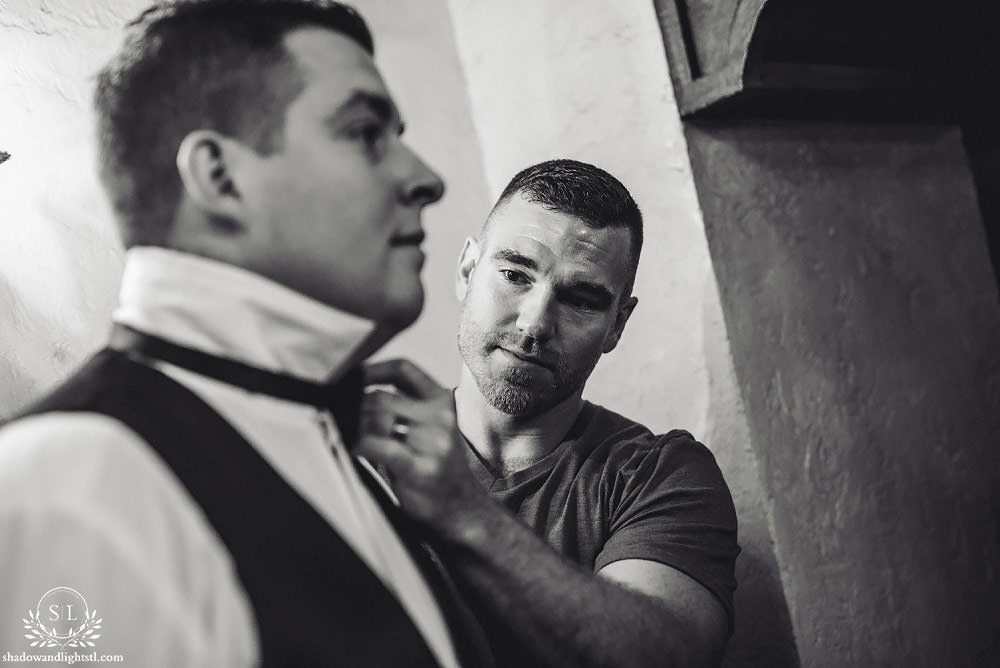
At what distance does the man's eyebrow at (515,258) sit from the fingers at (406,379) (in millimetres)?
686

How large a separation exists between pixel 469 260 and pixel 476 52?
881 millimetres

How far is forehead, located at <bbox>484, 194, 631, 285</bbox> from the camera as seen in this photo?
1.52 metres

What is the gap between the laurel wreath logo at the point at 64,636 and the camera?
1.63ft

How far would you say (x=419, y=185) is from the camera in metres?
0.75

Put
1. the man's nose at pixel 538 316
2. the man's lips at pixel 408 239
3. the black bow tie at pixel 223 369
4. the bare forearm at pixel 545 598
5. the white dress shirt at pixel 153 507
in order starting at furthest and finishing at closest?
the man's nose at pixel 538 316 < the bare forearm at pixel 545 598 < the man's lips at pixel 408 239 < the black bow tie at pixel 223 369 < the white dress shirt at pixel 153 507

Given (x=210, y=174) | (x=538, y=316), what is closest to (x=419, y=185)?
(x=210, y=174)

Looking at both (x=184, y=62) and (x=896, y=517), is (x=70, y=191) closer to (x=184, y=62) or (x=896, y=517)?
(x=184, y=62)

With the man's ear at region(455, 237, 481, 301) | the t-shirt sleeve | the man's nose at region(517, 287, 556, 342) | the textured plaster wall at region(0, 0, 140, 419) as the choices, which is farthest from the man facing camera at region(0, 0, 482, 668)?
the textured plaster wall at region(0, 0, 140, 419)

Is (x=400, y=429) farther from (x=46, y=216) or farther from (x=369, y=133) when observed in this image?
(x=46, y=216)

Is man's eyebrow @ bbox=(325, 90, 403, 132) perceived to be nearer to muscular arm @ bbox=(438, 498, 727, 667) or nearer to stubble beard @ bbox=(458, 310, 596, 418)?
muscular arm @ bbox=(438, 498, 727, 667)

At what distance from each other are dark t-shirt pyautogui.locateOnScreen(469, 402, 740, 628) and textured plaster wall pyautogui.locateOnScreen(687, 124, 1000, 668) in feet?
1.20

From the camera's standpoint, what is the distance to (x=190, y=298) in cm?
63

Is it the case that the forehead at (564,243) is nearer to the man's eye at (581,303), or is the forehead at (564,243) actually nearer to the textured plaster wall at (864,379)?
the man's eye at (581,303)

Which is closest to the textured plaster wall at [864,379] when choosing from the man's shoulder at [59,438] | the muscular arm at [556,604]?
the muscular arm at [556,604]
